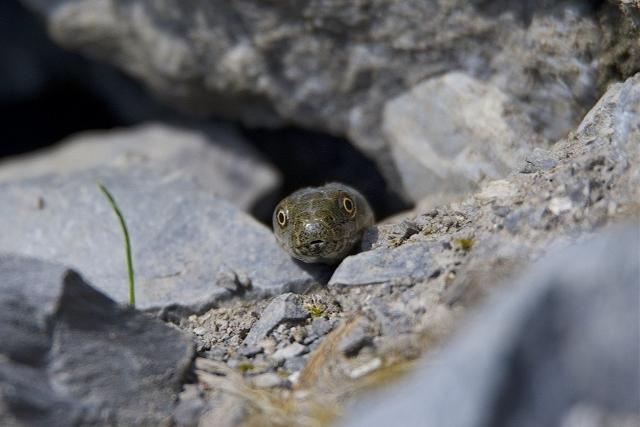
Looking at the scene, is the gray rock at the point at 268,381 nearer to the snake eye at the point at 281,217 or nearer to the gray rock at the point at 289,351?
the gray rock at the point at 289,351

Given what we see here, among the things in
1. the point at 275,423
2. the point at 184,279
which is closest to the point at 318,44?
the point at 184,279

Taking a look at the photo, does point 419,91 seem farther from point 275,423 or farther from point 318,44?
point 275,423

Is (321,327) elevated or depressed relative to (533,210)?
depressed

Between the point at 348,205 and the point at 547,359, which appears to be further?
the point at 348,205

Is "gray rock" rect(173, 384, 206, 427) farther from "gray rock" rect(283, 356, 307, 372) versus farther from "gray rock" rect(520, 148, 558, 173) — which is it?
"gray rock" rect(520, 148, 558, 173)

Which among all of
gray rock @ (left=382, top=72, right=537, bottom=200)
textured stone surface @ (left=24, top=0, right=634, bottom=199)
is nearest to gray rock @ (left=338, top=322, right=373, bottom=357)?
gray rock @ (left=382, top=72, right=537, bottom=200)

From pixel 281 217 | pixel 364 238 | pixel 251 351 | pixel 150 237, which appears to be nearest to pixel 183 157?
pixel 150 237

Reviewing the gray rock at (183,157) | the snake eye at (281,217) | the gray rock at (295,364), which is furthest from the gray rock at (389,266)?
the gray rock at (183,157)

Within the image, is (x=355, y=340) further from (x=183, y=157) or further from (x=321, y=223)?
(x=183, y=157)
